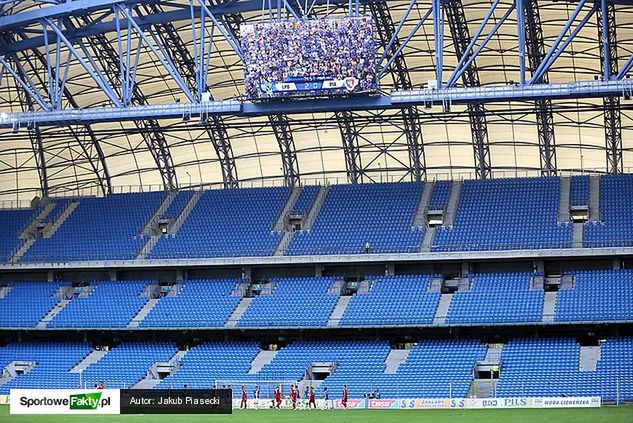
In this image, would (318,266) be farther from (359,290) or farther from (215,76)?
(215,76)

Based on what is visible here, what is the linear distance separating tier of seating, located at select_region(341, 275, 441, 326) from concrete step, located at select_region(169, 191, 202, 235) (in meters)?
12.9

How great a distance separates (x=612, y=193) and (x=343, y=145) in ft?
51.8

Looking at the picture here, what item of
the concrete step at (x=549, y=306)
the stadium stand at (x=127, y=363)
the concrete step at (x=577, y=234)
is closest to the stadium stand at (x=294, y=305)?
the stadium stand at (x=127, y=363)

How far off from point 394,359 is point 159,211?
2020 cm

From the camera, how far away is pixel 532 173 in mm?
67000

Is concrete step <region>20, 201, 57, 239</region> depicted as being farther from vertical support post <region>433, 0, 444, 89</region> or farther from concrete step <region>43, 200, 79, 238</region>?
vertical support post <region>433, 0, 444, 89</region>

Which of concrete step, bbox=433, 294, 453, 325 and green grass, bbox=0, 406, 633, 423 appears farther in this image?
concrete step, bbox=433, 294, 453, 325

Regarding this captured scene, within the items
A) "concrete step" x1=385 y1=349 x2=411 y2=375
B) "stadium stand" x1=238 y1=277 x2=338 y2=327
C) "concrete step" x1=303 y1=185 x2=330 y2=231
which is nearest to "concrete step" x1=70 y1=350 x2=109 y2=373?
"stadium stand" x1=238 y1=277 x2=338 y2=327

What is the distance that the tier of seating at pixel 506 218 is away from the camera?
58375 millimetres

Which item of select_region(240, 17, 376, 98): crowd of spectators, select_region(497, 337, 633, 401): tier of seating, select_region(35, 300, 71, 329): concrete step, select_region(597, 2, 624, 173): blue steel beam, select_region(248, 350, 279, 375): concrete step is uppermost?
select_region(240, 17, 376, 98): crowd of spectators

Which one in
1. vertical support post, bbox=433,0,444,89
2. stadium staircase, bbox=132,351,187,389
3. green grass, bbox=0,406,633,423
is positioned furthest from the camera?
stadium staircase, bbox=132,351,187,389

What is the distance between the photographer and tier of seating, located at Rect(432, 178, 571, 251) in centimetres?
5838

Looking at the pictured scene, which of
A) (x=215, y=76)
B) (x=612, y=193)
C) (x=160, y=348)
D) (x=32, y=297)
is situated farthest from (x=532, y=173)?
(x=32, y=297)

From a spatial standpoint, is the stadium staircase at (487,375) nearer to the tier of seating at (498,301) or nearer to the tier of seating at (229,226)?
the tier of seating at (498,301)
